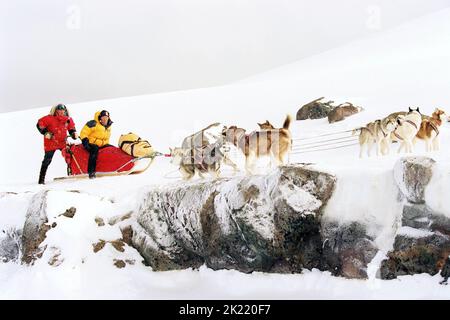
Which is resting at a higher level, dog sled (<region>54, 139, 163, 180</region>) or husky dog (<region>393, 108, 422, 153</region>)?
husky dog (<region>393, 108, 422, 153</region>)

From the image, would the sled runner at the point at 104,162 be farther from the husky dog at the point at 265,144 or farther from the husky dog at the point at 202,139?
the husky dog at the point at 265,144

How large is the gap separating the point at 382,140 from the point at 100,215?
404 cm

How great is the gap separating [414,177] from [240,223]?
6.27 feet

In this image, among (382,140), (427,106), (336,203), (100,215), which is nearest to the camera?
(336,203)

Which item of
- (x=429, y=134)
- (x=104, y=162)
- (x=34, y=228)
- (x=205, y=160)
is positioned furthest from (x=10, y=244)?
(x=429, y=134)

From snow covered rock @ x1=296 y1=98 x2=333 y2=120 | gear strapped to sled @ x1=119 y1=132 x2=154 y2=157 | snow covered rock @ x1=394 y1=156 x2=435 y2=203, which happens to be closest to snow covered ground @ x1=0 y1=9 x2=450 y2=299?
snow covered rock @ x1=394 y1=156 x2=435 y2=203

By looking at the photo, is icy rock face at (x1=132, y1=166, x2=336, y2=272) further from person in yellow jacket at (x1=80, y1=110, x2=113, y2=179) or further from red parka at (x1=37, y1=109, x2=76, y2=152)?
red parka at (x1=37, y1=109, x2=76, y2=152)

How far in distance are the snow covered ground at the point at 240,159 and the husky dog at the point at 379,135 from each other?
28 cm

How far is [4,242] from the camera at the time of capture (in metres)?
8.32

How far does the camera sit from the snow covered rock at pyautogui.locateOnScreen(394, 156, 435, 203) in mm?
Answer: 5836

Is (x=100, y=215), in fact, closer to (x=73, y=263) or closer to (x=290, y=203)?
(x=73, y=263)

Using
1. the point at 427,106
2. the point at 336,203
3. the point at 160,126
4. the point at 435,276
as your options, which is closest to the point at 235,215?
the point at 336,203

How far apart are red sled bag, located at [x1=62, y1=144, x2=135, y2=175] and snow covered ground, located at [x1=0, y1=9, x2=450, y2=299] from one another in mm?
400

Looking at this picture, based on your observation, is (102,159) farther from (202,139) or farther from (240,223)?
(240,223)
